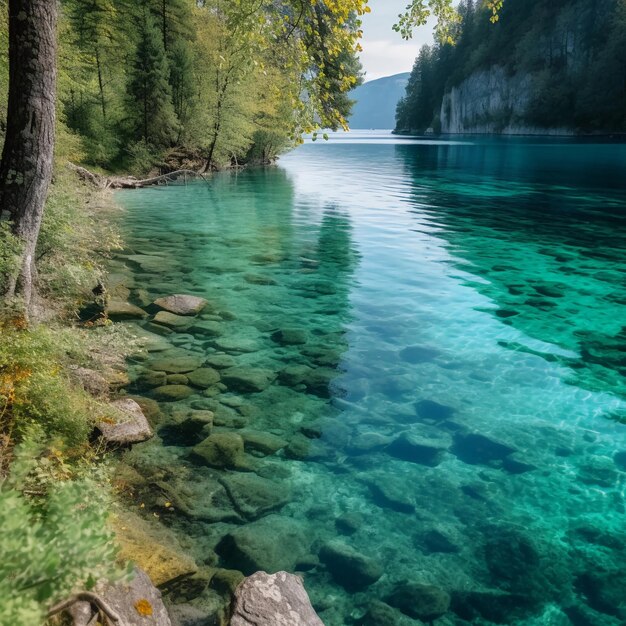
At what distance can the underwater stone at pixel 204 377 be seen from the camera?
8.94 meters

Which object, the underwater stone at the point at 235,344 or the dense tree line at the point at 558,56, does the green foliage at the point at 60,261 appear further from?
the dense tree line at the point at 558,56

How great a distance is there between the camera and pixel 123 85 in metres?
40.3

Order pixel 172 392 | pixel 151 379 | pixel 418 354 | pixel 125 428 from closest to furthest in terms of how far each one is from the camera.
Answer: pixel 125 428, pixel 172 392, pixel 151 379, pixel 418 354

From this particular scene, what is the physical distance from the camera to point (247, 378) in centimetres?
923

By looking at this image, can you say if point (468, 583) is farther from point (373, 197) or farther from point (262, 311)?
point (373, 197)

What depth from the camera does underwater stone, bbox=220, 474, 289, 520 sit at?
6121mm

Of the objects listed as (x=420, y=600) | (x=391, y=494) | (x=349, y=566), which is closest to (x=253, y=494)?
(x=349, y=566)

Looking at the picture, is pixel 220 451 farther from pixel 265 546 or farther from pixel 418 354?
pixel 418 354

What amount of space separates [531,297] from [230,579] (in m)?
12.4

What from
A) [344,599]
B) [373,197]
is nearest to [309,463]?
[344,599]

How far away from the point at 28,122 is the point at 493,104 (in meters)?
146

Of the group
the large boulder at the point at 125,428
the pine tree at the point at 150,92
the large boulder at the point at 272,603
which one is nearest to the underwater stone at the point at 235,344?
the large boulder at the point at 125,428

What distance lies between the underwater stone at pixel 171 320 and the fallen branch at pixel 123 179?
1881cm

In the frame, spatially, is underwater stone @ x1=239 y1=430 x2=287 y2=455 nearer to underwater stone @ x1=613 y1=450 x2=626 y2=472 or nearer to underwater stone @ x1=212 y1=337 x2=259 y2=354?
underwater stone @ x1=212 y1=337 x2=259 y2=354
